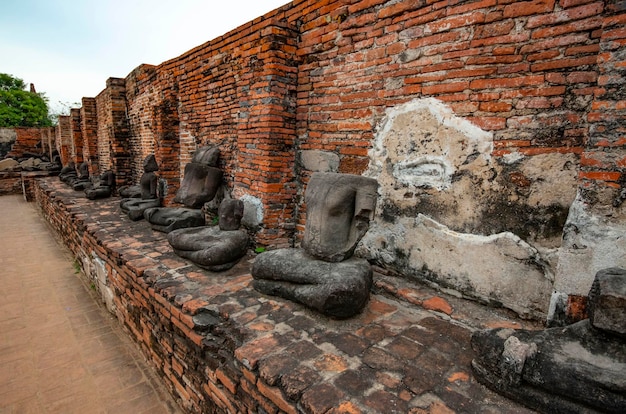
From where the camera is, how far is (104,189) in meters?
7.81

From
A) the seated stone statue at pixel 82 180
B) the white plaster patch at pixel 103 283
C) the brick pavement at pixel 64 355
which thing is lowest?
the brick pavement at pixel 64 355

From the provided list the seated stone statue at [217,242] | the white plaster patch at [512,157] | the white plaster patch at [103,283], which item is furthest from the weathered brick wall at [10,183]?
the white plaster patch at [512,157]

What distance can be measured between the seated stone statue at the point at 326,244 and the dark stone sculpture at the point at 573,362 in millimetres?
1029

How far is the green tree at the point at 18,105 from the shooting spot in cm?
2109

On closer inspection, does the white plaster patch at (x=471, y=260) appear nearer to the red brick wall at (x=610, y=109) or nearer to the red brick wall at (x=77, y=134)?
the red brick wall at (x=610, y=109)

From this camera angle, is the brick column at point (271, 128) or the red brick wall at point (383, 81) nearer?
the red brick wall at point (383, 81)

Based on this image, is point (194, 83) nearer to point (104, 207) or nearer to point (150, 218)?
point (150, 218)

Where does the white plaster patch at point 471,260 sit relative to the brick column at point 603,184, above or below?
below

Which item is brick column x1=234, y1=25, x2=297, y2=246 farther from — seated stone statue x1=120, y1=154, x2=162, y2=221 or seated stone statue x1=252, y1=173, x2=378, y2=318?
seated stone statue x1=120, y1=154, x2=162, y2=221

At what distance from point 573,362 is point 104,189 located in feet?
29.4

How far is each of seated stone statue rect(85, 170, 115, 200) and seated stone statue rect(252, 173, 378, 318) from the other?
6.63 metres

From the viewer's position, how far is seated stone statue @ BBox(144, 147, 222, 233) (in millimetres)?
4566

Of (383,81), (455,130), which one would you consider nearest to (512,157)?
(455,130)

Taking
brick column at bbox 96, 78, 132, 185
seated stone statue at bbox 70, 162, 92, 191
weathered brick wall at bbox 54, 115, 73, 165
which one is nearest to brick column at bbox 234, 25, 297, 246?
brick column at bbox 96, 78, 132, 185
